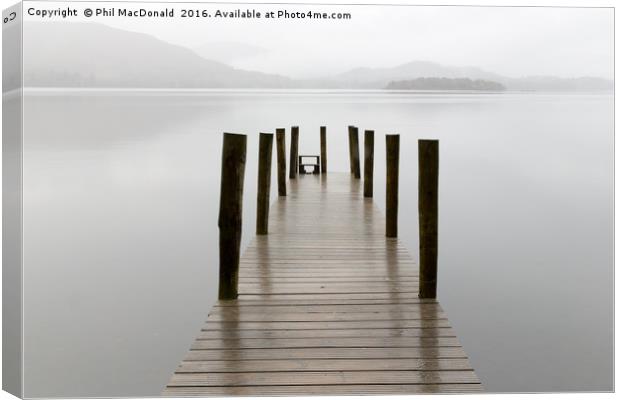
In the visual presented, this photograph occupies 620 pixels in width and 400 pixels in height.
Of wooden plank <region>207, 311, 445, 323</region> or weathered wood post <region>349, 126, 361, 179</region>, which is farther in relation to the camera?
A: weathered wood post <region>349, 126, 361, 179</region>

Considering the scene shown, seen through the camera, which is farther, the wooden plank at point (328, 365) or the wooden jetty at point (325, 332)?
the wooden plank at point (328, 365)

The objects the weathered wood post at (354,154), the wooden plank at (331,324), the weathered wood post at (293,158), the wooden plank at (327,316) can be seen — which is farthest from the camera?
the weathered wood post at (354,154)

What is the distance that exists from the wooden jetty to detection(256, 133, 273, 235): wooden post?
0.53m

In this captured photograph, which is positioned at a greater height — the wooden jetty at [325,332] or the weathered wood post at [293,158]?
the weathered wood post at [293,158]

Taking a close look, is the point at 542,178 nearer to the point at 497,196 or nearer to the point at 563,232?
the point at 497,196

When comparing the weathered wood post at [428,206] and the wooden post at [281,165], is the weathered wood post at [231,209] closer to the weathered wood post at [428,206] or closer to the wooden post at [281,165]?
the weathered wood post at [428,206]

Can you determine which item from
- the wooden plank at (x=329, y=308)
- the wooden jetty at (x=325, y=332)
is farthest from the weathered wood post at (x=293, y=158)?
the wooden plank at (x=329, y=308)

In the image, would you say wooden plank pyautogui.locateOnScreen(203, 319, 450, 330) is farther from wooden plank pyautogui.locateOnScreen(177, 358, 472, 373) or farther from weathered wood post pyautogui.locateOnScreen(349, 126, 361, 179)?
weathered wood post pyautogui.locateOnScreen(349, 126, 361, 179)

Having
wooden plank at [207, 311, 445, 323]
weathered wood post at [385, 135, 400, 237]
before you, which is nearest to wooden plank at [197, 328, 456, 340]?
wooden plank at [207, 311, 445, 323]

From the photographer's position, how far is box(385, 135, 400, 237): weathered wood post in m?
7.65

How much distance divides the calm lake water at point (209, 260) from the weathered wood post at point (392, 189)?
1.47m

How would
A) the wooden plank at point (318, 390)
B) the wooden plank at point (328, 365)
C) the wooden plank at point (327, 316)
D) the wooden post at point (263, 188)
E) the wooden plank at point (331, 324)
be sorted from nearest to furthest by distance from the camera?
the wooden plank at point (318, 390) → the wooden plank at point (328, 365) → the wooden plank at point (331, 324) → the wooden plank at point (327, 316) → the wooden post at point (263, 188)

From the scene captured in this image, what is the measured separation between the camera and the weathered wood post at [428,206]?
17.4ft

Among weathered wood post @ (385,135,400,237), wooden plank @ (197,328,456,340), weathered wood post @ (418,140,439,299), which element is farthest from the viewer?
weathered wood post @ (385,135,400,237)
